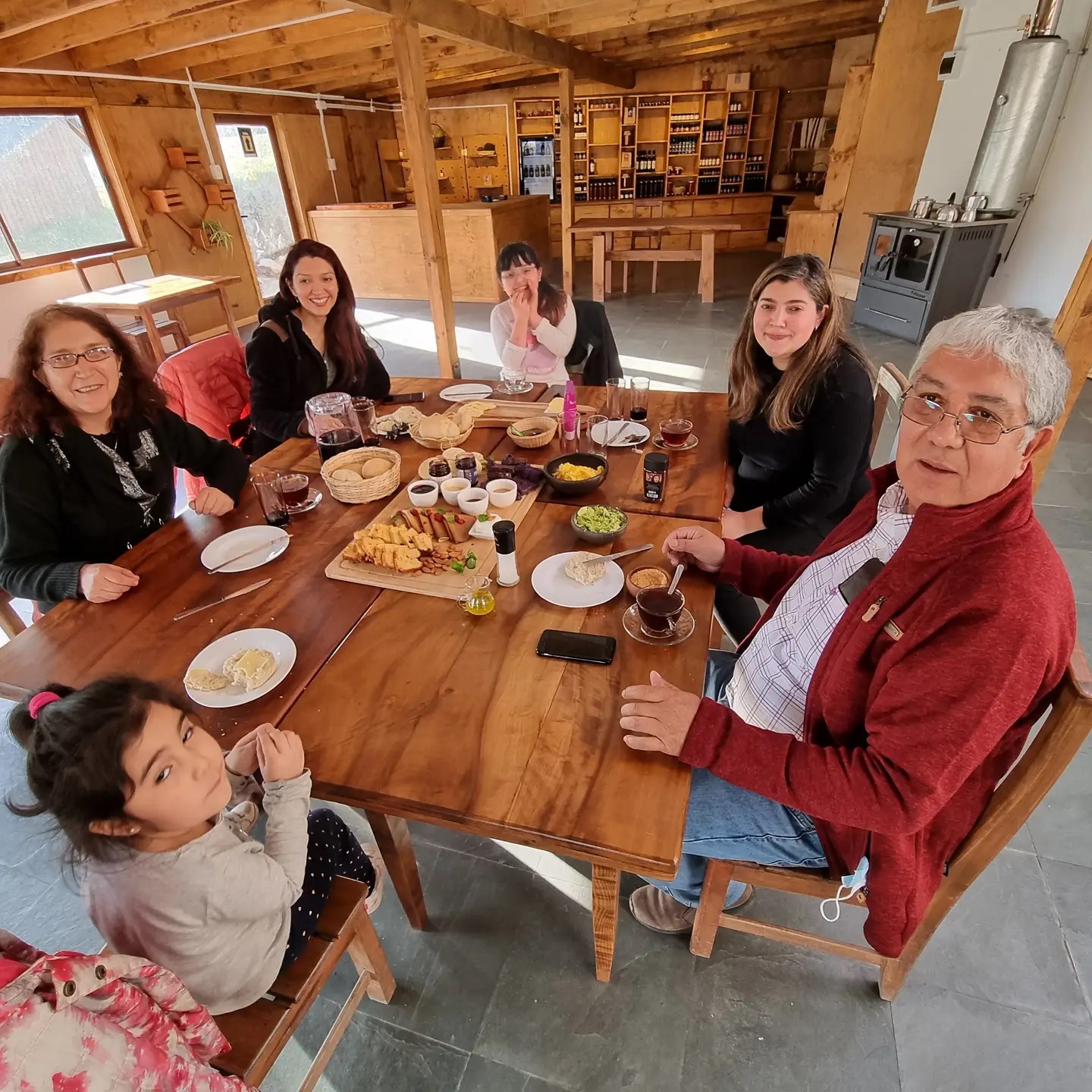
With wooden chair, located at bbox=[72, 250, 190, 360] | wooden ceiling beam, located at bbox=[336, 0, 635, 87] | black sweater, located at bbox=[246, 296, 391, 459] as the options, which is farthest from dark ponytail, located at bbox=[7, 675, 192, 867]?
wooden chair, located at bbox=[72, 250, 190, 360]

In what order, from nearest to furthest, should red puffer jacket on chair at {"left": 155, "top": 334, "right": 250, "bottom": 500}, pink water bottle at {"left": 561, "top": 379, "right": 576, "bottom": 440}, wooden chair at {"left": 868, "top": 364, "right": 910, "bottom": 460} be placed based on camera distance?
wooden chair at {"left": 868, "top": 364, "right": 910, "bottom": 460} → pink water bottle at {"left": 561, "top": 379, "right": 576, "bottom": 440} → red puffer jacket on chair at {"left": 155, "top": 334, "right": 250, "bottom": 500}

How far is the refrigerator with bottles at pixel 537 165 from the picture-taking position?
9979 millimetres

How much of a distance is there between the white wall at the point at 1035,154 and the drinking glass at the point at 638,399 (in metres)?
4.29

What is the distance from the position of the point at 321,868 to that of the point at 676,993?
2.81ft

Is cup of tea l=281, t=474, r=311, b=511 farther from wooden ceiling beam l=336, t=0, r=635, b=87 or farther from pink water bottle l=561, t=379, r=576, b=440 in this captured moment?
wooden ceiling beam l=336, t=0, r=635, b=87

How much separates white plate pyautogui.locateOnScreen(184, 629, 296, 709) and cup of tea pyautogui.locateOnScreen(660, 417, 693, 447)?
4.27 ft

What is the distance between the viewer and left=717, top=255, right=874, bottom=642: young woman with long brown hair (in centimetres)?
181

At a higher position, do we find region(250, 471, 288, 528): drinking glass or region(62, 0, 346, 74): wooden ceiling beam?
region(62, 0, 346, 74): wooden ceiling beam

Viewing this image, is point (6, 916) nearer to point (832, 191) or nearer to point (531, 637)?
point (531, 637)

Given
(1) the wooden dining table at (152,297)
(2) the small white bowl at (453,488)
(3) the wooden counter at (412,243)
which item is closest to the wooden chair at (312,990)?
(2) the small white bowl at (453,488)

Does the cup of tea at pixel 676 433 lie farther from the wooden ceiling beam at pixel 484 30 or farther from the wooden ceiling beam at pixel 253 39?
the wooden ceiling beam at pixel 253 39

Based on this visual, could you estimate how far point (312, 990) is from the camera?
1.05 metres


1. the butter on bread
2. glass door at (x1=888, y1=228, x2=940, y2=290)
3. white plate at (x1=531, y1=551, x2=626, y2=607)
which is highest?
the butter on bread

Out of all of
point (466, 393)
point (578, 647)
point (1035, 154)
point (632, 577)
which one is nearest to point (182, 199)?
point (466, 393)
